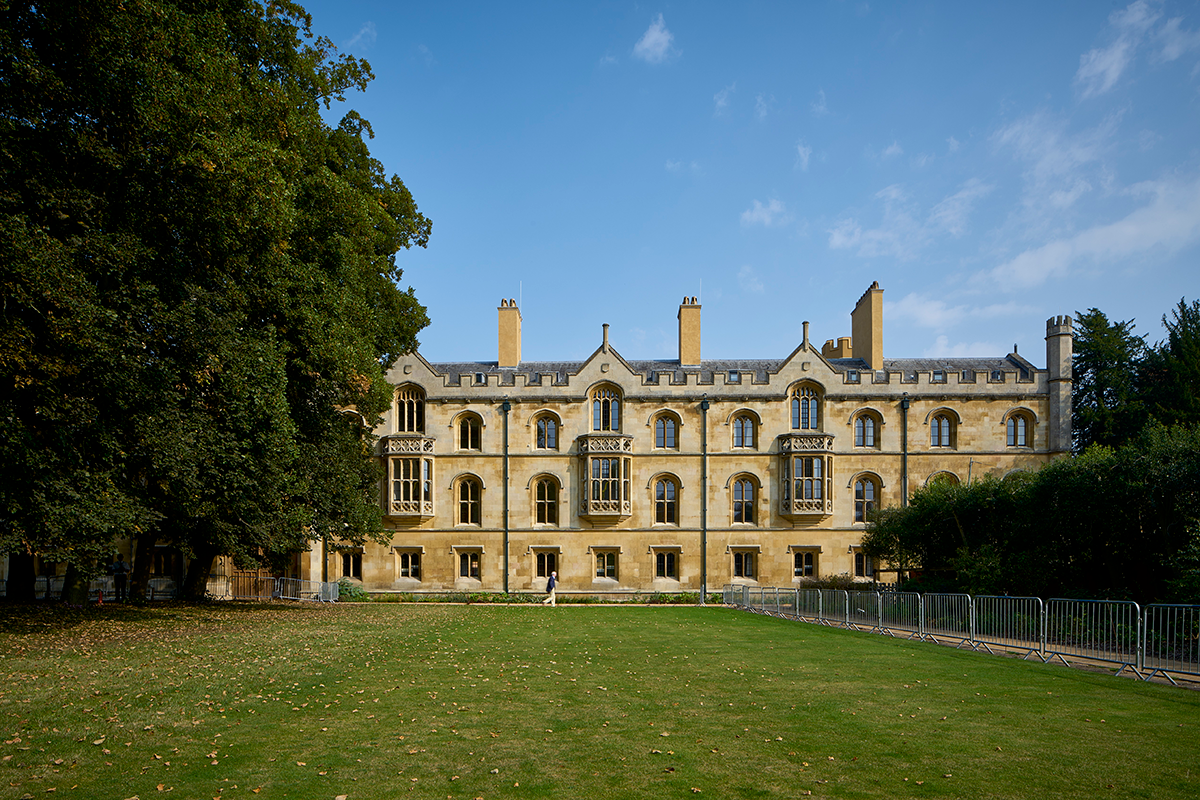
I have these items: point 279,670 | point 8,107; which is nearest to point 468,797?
point 279,670

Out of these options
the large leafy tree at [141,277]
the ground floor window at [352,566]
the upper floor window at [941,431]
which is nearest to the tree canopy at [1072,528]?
the upper floor window at [941,431]

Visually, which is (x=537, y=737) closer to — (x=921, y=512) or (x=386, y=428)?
(x=921, y=512)

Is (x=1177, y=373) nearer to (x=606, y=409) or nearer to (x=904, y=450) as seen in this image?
(x=904, y=450)

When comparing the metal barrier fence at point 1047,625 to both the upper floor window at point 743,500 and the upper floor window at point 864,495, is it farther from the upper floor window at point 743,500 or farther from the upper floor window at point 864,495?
the upper floor window at point 864,495

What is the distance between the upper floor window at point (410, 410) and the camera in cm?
3506

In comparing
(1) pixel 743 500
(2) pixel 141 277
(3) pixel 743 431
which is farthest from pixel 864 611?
(2) pixel 141 277

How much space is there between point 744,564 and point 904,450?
9169 mm

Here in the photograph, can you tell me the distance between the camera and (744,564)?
3450 cm

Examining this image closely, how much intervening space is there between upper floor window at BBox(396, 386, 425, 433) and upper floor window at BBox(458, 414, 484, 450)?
5.97 feet

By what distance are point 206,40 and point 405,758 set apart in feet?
51.4

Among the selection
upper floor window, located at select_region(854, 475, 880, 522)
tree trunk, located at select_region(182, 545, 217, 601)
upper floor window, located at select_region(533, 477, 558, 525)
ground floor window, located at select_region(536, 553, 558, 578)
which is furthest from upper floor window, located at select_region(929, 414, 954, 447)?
tree trunk, located at select_region(182, 545, 217, 601)

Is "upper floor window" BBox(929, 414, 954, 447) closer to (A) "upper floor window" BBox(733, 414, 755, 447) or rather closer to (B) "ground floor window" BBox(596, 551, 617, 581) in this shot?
(A) "upper floor window" BBox(733, 414, 755, 447)

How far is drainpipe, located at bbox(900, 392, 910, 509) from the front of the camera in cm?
3397

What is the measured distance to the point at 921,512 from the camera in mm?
25766
